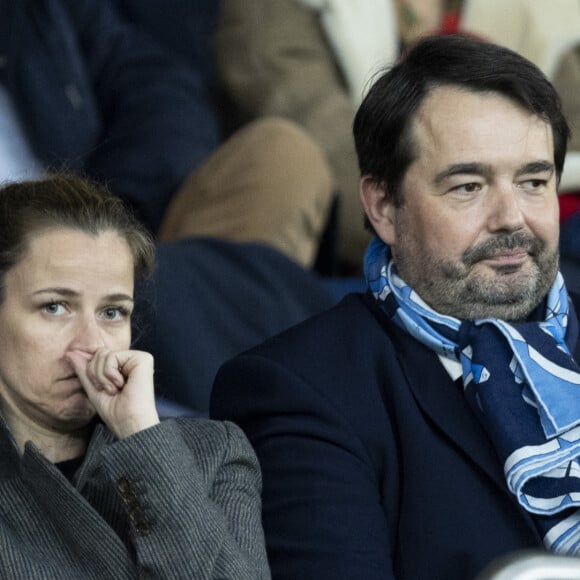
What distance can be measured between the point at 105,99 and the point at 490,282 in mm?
1931

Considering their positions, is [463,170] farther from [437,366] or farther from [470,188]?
[437,366]

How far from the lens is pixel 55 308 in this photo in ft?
5.82

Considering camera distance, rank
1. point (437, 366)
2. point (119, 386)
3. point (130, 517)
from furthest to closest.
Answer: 1. point (437, 366)
2. point (119, 386)
3. point (130, 517)

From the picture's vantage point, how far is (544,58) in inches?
150

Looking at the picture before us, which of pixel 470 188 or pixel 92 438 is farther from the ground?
pixel 470 188

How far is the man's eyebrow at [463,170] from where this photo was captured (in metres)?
1.91

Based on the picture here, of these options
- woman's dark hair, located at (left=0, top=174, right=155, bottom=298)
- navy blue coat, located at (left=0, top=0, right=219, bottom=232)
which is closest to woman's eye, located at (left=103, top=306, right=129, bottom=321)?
woman's dark hair, located at (left=0, top=174, right=155, bottom=298)

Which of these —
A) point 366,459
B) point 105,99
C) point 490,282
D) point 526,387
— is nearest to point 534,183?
point 490,282

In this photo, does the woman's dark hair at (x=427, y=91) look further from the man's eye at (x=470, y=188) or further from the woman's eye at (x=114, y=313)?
the woman's eye at (x=114, y=313)

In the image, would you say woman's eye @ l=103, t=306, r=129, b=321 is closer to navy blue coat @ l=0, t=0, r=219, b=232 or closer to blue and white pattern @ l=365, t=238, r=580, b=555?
blue and white pattern @ l=365, t=238, r=580, b=555

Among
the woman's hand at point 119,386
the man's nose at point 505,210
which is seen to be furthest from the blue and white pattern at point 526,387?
the woman's hand at point 119,386

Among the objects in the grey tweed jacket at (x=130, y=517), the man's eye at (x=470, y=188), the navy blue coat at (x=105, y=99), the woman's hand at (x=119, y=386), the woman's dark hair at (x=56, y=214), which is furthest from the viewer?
the navy blue coat at (x=105, y=99)

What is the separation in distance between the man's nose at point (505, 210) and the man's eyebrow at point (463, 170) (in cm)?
3

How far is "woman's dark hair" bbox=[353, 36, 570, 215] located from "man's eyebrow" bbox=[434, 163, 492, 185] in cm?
5
